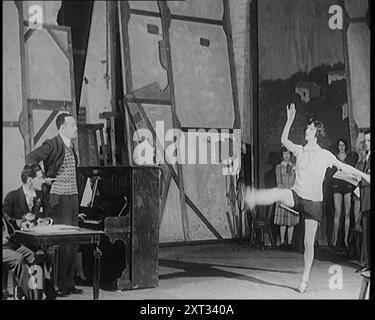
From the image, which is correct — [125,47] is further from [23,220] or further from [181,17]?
[23,220]

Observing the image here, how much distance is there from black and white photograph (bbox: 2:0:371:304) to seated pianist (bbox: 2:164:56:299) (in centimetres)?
38

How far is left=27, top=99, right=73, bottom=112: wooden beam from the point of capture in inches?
269

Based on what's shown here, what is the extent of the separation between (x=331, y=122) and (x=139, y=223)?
3.55 m

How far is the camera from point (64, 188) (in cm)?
550

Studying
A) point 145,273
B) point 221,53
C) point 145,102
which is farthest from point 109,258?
point 221,53

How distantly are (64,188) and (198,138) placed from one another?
126 inches

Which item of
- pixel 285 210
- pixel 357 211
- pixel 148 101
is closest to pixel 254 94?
pixel 148 101

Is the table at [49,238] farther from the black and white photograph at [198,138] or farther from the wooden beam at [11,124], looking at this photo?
the wooden beam at [11,124]

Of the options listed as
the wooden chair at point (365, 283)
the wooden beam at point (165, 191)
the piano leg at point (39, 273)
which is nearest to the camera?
the wooden chair at point (365, 283)

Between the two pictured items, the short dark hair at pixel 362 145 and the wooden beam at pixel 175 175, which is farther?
the wooden beam at pixel 175 175

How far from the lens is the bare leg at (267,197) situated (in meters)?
8.03

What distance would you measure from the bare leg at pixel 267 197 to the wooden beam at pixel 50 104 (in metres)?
2.88

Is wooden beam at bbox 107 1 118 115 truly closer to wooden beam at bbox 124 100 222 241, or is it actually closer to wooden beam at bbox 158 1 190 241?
wooden beam at bbox 124 100 222 241

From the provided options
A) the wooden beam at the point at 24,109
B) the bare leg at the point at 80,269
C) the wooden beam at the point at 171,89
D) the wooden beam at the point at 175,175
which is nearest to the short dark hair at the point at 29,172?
the bare leg at the point at 80,269
